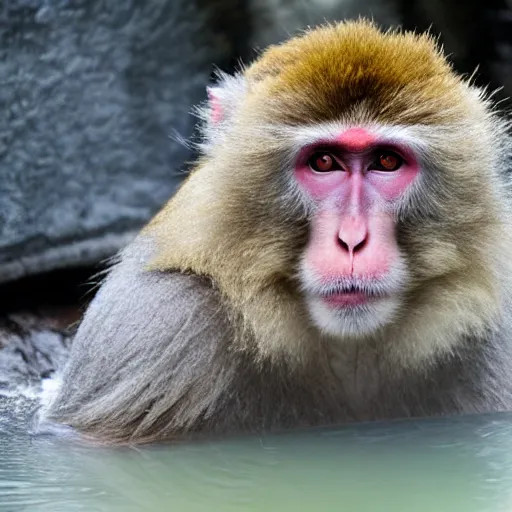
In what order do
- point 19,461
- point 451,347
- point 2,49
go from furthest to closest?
point 2,49, point 451,347, point 19,461

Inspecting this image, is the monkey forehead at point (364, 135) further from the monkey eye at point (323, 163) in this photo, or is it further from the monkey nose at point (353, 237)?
the monkey nose at point (353, 237)

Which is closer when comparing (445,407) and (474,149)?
(474,149)

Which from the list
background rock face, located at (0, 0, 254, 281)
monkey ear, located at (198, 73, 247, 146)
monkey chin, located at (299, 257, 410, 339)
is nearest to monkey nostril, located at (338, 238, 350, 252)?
monkey chin, located at (299, 257, 410, 339)

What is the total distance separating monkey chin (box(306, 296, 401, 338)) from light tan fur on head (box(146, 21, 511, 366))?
146 mm

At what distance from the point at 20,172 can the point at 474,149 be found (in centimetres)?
396

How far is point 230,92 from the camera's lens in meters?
4.80

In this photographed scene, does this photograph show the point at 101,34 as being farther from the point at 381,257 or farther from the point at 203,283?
the point at 381,257

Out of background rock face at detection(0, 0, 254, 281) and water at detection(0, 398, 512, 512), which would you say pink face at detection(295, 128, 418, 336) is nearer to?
water at detection(0, 398, 512, 512)

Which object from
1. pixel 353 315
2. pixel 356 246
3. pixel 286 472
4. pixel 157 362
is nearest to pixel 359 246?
pixel 356 246

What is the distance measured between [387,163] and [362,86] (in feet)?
1.00

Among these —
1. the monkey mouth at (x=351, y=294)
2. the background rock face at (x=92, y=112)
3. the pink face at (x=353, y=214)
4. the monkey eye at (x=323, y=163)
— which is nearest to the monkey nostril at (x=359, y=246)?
the pink face at (x=353, y=214)

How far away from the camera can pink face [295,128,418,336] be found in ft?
13.1

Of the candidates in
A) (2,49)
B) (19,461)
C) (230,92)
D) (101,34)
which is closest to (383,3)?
(101,34)

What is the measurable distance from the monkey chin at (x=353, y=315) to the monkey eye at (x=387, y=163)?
1.64 feet
